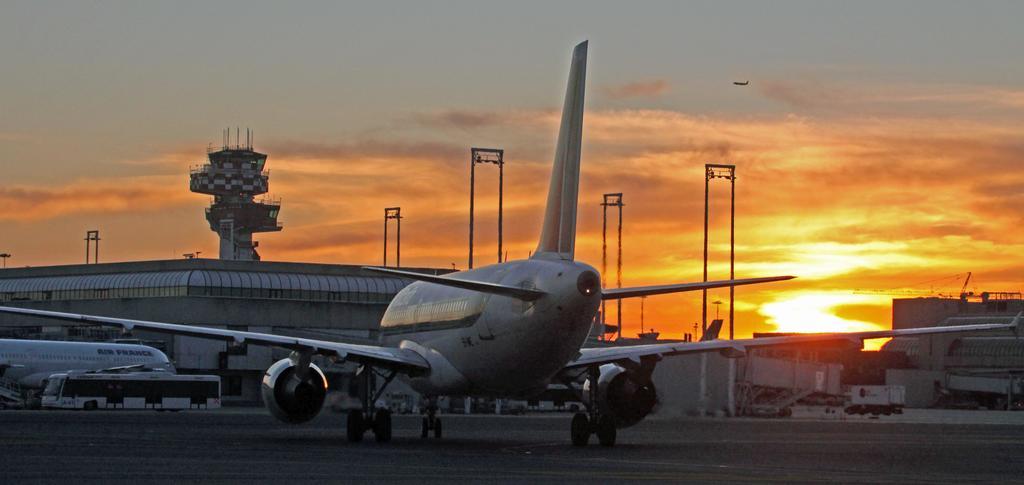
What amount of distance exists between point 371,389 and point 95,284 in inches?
3997

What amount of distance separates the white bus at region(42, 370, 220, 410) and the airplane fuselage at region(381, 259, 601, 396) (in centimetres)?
5281

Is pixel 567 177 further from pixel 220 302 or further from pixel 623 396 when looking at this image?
pixel 220 302

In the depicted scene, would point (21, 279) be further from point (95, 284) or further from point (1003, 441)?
point (1003, 441)

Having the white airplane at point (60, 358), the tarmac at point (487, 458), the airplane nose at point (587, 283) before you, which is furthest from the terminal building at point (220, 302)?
the airplane nose at point (587, 283)

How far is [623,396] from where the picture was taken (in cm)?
4281

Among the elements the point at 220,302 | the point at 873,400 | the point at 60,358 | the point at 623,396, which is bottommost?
the point at 873,400

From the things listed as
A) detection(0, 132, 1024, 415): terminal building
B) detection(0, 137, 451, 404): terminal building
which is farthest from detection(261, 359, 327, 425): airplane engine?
detection(0, 137, 451, 404): terminal building

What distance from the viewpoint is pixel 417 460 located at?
3241 centimetres

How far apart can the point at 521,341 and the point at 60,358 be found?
75066 mm

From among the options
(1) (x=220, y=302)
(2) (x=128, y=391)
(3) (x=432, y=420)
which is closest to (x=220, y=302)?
(1) (x=220, y=302)

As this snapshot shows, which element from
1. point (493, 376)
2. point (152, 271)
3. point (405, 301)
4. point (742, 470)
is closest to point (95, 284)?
point (152, 271)

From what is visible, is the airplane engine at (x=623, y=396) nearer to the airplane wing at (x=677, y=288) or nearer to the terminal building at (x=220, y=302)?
the airplane wing at (x=677, y=288)

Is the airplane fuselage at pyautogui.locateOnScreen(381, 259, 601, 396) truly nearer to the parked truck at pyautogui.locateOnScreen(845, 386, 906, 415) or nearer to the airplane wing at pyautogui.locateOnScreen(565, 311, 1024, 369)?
the airplane wing at pyautogui.locateOnScreen(565, 311, 1024, 369)

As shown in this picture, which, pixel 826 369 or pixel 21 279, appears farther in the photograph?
pixel 21 279
